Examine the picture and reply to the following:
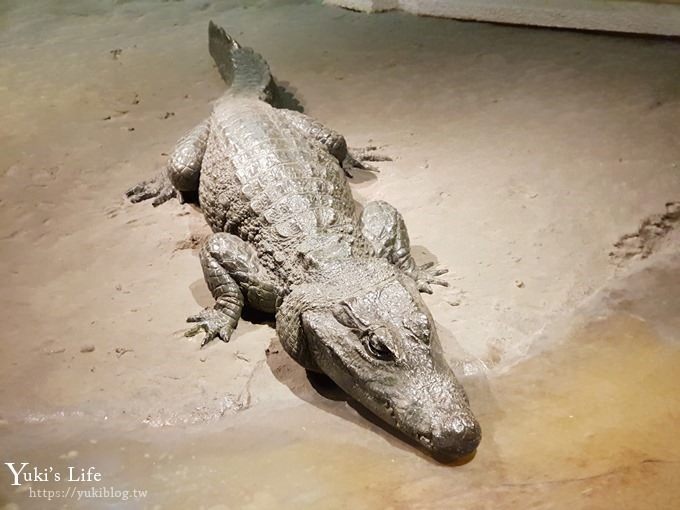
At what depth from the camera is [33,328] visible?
13.1ft

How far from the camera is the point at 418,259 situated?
4301mm

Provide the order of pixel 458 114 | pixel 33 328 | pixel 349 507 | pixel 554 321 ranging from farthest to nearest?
1. pixel 458 114
2. pixel 33 328
3. pixel 554 321
4. pixel 349 507

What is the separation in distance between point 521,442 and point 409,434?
491mm

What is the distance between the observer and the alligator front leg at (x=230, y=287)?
3836 millimetres

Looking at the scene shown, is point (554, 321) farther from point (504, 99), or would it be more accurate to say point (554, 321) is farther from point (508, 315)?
point (504, 99)

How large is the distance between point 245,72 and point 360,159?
4.92 feet

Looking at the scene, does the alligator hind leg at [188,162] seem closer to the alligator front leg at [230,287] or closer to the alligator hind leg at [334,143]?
the alligator hind leg at [334,143]

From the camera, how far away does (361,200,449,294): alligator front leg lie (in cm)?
406

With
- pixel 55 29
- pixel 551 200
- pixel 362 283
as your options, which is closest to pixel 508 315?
pixel 362 283

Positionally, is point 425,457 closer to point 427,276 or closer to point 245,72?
point 427,276

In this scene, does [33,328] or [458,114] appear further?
[458,114]

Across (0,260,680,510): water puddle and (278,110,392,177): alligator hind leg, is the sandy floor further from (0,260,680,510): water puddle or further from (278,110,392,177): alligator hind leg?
(278,110,392,177): alligator hind leg

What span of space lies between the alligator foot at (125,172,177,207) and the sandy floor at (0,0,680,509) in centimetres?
12

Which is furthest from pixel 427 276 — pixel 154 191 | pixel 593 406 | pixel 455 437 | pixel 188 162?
pixel 154 191
